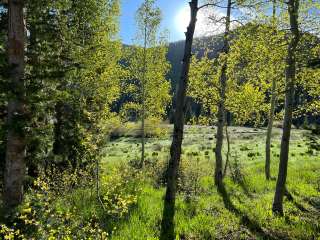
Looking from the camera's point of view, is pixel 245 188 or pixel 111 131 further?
pixel 245 188

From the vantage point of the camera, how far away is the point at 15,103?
8547mm

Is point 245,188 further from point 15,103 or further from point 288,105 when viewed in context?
point 15,103

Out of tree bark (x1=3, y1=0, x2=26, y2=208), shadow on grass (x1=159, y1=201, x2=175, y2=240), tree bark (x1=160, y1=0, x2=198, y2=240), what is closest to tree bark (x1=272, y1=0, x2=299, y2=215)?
tree bark (x1=160, y1=0, x2=198, y2=240)

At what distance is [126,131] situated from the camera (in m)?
56.7

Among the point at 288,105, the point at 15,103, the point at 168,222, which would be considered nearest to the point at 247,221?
the point at 168,222

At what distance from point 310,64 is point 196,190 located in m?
7.28

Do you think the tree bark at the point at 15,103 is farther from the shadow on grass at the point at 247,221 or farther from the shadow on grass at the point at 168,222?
the shadow on grass at the point at 247,221

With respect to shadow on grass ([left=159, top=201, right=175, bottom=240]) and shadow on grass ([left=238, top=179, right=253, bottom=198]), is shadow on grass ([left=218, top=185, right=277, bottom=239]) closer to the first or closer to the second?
shadow on grass ([left=238, top=179, right=253, bottom=198])

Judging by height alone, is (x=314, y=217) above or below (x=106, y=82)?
below

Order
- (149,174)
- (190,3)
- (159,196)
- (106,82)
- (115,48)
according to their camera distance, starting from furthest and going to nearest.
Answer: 1. (115,48)
2. (106,82)
3. (149,174)
4. (159,196)
5. (190,3)

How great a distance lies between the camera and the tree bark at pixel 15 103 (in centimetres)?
846

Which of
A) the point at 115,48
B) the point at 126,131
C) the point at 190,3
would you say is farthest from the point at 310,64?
the point at 126,131

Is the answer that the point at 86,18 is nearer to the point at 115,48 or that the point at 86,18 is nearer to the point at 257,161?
the point at 115,48

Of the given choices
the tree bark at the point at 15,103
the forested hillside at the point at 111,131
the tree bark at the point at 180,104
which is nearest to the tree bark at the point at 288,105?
the forested hillside at the point at 111,131
